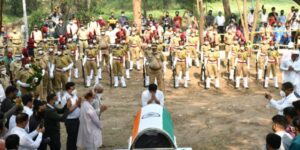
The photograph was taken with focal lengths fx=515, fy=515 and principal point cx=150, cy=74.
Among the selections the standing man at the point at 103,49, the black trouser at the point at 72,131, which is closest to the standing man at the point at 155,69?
the standing man at the point at 103,49

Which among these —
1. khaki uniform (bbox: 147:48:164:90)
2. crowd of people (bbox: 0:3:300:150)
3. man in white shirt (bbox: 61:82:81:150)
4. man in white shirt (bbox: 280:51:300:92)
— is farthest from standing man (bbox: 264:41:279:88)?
man in white shirt (bbox: 61:82:81:150)

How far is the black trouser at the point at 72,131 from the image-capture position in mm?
10586

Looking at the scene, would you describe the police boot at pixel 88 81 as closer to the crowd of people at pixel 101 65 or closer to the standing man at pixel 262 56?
the crowd of people at pixel 101 65

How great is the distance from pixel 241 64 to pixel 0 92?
33.9ft

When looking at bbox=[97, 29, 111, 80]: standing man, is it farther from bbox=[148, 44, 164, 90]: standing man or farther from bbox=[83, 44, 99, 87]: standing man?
bbox=[148, 44, 164, 90]: standing man

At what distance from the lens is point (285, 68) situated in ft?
52.7

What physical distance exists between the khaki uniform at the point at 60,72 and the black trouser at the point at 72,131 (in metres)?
7.30

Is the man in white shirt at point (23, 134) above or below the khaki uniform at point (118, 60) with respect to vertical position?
below

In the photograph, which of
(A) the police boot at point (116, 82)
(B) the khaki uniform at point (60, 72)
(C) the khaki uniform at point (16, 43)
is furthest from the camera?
(C) the khaki uniform at point (16, 43)

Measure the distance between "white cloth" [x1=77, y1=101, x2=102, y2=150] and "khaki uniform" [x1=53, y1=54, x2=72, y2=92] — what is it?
7.71m

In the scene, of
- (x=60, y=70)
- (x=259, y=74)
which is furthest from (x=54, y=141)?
(x=259, y=74)

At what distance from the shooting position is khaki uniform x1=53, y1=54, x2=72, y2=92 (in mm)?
17984

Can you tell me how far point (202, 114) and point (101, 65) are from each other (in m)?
8.65

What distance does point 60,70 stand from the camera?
59.1 feet
